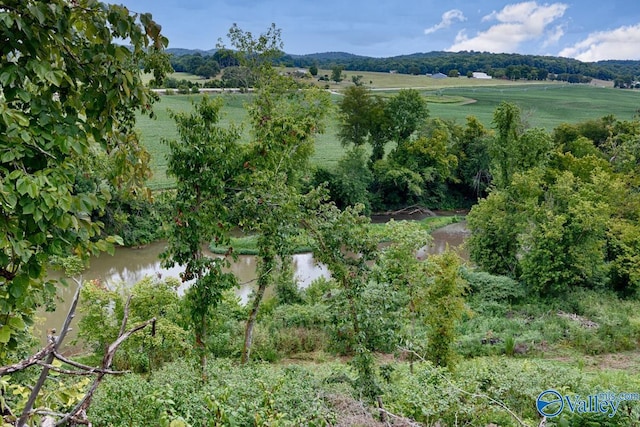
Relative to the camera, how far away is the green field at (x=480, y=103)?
34.5 metres

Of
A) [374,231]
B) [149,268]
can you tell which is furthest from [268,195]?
[374,231]

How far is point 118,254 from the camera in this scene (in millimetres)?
18500

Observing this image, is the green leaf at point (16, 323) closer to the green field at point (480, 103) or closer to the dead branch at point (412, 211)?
the green field at point (480, 103)

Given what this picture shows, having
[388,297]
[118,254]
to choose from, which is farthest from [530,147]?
[118,254]

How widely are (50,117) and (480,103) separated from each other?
53811mm

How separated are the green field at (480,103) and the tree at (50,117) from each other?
2259 centimetres

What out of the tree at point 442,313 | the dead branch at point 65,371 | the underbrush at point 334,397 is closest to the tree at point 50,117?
the dead branch at point 65,371

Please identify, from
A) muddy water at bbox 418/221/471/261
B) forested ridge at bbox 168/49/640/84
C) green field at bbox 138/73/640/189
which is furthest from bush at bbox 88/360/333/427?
forested ridge at bbox 168/49/640/84

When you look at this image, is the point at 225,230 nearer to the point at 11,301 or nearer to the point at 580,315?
the point at 11,301

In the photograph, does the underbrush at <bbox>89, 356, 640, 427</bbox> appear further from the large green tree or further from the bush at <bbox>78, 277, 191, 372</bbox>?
the large green tree

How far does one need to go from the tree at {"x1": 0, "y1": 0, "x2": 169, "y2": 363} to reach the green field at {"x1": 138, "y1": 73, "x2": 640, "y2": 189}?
22586 millimetres

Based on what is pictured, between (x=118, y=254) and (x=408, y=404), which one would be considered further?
(x=118, y=254)

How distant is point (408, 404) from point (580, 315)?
10217 millimetres

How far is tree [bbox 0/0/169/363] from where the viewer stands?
199cm
